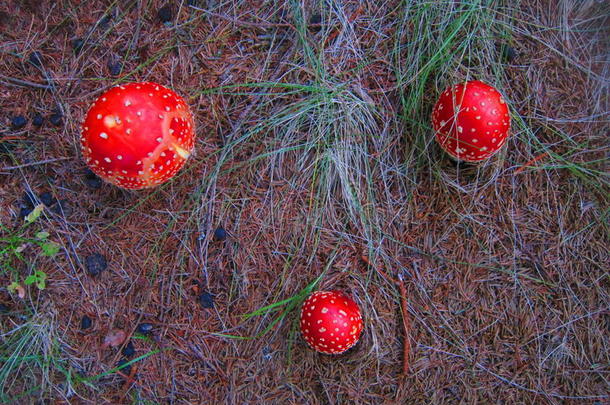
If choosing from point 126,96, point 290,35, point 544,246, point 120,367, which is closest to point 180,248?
point 120,367

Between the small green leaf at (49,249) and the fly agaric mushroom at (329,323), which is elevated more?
the small green leaf at (49,249)

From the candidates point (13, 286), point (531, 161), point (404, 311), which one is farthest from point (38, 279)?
point (531, 161)

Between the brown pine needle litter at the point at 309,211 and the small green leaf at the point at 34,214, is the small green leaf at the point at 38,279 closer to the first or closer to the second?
the brown pine needle litter at the point at 309,211

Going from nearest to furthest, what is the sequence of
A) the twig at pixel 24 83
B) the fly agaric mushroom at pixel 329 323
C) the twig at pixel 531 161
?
1. the fly agaric mushroom at pixel 329 323
2. the twig at pixel 24 83
3. the twig at pixel 531 161

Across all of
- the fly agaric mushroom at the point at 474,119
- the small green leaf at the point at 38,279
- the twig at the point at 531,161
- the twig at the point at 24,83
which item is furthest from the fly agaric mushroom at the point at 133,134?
the twig at the point at 531,161

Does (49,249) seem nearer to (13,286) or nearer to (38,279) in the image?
(38,279)

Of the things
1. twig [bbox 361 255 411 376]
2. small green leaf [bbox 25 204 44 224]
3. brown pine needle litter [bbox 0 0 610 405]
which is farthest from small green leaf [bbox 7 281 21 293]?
twig [bbox 361 255 411 376]

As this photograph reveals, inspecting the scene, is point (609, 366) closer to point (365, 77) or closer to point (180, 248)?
point (365, 77)
